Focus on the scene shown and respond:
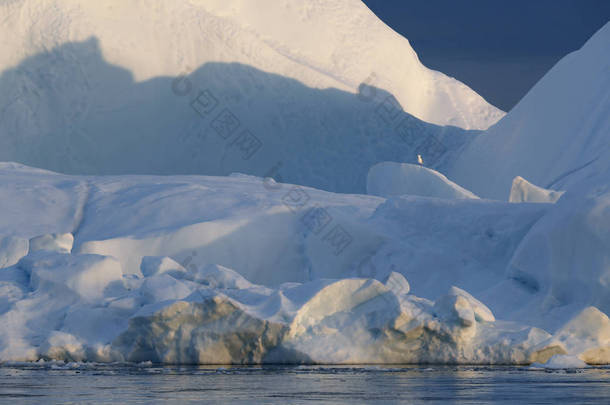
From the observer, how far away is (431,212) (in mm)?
17031

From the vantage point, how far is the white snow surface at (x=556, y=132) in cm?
2516

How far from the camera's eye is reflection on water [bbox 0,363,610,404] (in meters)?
6.46

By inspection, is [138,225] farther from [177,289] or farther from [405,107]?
[405,107]

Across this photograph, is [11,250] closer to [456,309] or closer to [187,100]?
[456,309]

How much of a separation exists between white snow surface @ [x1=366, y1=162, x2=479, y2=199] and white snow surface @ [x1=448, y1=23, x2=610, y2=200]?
2.59 m

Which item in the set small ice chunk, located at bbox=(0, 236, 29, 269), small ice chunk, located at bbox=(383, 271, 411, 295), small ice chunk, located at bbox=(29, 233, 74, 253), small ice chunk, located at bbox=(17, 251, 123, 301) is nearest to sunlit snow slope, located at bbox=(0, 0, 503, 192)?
small ice chunk, located at bbox=(0, 236, 29, 269)

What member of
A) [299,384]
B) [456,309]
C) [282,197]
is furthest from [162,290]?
[282,197]

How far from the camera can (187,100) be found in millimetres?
35000

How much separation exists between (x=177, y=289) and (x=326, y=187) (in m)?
23.6

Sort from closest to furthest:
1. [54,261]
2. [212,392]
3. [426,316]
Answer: [212,392] → [426,316] → [54,261]

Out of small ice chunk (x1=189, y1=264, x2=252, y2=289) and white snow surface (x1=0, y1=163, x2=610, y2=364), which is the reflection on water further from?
small ice chunk (x1=189, y1=264, x2=252, y2=289)

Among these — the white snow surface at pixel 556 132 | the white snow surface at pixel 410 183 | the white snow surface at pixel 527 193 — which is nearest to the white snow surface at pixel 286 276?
the white snow surface at pixel 410 183

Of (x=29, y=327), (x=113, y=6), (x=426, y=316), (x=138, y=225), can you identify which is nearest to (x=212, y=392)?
(x=426, y=316)

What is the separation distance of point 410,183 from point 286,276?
9210 millimetres
